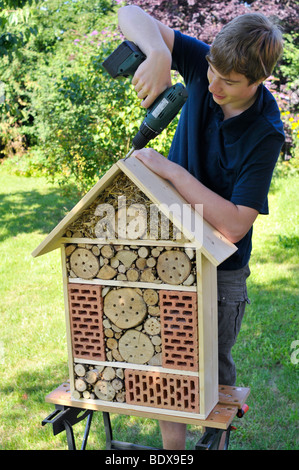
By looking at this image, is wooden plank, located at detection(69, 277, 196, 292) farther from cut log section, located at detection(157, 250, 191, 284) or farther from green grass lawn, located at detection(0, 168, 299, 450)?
green grass lawn, located at detection(0, 168, 299, 450)

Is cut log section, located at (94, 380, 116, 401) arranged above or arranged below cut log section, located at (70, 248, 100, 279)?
below

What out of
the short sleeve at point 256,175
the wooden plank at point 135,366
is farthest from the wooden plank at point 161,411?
the short sleeve at point 256,175

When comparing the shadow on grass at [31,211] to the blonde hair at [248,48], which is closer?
the blonde hair at [248,48]

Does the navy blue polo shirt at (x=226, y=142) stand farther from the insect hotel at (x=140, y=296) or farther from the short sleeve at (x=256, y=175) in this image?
the insect hotel at (x=140, y=296)

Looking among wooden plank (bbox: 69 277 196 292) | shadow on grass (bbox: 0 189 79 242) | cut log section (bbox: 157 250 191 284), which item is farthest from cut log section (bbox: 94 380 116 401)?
shadow on grass (bbox: 0 189 79 242)

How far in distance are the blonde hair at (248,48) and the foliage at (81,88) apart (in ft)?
13.7

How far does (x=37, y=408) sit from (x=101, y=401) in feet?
5.35

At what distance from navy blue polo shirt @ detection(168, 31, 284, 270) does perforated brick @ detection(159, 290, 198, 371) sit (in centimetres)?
34

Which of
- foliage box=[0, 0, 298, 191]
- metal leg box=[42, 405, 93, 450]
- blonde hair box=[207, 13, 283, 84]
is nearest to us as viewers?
blonde hair box=[207, 13, 283, 84]

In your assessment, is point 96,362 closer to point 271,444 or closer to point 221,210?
point 221,210

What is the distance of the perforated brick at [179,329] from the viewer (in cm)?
181

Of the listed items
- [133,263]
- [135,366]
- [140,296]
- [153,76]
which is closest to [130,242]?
[133,263]

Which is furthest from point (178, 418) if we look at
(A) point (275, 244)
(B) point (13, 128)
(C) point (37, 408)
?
(B) point (13, 128)

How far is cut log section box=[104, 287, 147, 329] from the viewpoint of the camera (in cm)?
189
